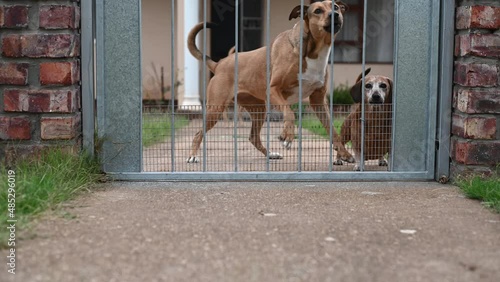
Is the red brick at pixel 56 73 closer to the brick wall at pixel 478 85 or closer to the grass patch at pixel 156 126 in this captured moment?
the grass patch at pixel 156 126

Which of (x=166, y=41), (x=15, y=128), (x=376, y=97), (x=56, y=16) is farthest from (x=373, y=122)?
(x=166, y=41)

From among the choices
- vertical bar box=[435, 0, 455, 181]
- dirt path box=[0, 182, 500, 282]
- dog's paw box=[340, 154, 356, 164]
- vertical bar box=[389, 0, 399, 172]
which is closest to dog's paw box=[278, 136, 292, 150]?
dog's paw box=[340, 154, 356, 164]

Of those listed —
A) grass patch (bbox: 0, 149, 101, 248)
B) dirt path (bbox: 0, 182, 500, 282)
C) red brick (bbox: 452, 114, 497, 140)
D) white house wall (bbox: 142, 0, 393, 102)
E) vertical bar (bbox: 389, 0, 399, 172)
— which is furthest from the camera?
white house wall (bbox: 142, 0, 393, 102)

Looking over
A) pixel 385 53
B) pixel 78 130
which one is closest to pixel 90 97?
pixel 78 130

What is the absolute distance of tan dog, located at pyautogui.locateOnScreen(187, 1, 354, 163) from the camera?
5047 mm

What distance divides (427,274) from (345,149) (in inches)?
104

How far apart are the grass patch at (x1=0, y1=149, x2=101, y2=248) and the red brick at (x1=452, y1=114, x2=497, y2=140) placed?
2.15 m

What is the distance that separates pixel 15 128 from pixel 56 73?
39 centimetres

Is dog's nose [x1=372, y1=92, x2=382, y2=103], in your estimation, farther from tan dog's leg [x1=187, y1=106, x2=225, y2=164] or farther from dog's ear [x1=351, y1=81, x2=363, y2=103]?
tan dog's leg [x1=187, y1=106, x2=225, y2=164]

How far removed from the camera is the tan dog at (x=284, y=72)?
5047 mm

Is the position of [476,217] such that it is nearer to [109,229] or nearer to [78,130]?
[109,229]

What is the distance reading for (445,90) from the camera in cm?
401

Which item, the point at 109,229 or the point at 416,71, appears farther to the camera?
the point at 416,71

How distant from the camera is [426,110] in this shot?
13.5 feet
